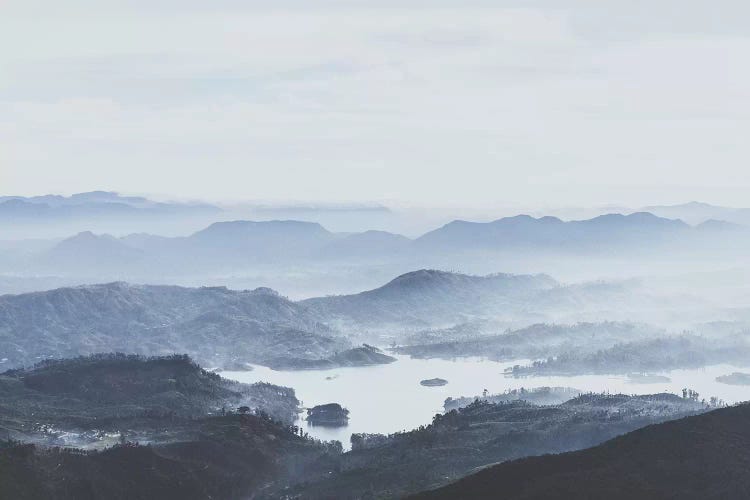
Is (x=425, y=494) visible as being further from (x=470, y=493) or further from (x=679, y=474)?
(x=679, y=474)

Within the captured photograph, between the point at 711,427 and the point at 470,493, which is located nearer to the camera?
the point at 470,493

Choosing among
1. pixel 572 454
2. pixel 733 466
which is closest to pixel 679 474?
pixel 733 466

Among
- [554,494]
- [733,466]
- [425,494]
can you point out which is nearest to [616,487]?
[554,494]

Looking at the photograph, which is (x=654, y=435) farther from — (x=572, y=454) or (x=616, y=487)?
(x=616, y=487)

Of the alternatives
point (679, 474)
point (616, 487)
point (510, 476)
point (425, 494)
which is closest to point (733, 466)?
point (679, 474)

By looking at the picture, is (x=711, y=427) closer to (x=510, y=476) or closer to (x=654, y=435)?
(x=654, y=435)
